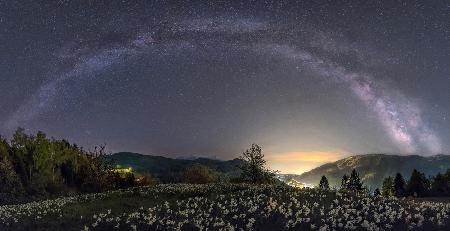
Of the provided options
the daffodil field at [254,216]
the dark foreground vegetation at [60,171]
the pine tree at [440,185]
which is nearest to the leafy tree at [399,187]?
the pine tree at [440,185]

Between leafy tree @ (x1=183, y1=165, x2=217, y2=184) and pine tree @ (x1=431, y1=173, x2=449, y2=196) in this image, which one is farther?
leafy tree @ (x1=183, y1=165, x2=217, y2=184)

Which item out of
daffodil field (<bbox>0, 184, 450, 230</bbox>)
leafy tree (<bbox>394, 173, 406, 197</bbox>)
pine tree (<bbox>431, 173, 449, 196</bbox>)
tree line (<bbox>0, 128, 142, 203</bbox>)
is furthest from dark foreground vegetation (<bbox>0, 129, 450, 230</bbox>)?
leafy tree (<bbox>394, 173, 406, 197</bbox>)

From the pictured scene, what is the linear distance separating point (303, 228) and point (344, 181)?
115 m

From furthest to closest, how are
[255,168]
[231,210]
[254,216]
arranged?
[255,168], [231,210], [254,216]

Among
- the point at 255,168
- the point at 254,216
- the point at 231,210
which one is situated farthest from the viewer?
the point at 255,168

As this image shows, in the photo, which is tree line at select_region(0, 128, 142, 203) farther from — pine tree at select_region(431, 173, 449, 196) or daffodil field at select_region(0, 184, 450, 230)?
pine tree at select_region(431, 173, 449, 196)

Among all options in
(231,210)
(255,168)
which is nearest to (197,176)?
(255,168)

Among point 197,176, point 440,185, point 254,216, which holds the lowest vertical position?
point 254,216

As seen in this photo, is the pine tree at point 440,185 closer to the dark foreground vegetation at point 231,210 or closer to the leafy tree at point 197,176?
the leafy tree at point 197,176

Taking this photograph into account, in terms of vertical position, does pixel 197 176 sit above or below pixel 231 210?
above

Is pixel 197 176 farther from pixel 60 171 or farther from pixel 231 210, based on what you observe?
pixel 231 210

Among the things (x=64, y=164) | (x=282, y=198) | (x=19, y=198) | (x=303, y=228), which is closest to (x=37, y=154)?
(x=64, y=164)

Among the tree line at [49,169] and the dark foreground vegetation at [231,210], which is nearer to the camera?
the dark foreground vegetation at [231,210]

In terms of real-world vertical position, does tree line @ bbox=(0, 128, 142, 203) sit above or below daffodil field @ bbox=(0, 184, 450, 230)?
above
